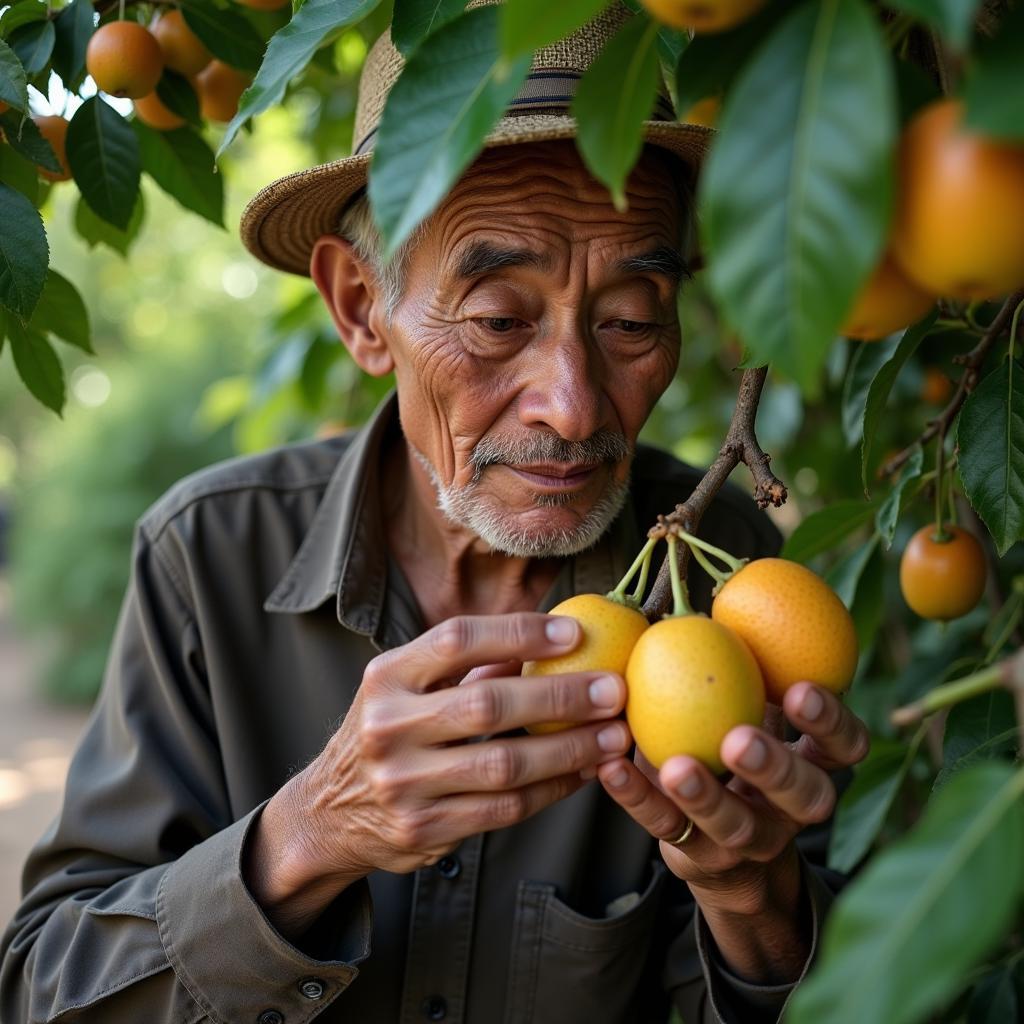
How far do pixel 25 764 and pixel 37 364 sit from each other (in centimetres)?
683

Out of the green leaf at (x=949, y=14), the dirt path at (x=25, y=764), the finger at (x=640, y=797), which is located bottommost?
the dirt path at (x=25, y=764)

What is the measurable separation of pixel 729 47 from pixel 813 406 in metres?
2.48

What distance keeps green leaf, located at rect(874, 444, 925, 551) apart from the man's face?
40cm

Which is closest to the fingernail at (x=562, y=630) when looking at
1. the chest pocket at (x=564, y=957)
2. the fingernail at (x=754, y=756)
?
the fingernail at (x=754, y=756)

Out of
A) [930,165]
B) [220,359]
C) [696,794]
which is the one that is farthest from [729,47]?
[220,359]

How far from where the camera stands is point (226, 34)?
5.62 feet

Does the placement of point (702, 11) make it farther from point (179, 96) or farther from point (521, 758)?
point (179, 96)

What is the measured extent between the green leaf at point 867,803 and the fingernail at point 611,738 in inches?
30.9

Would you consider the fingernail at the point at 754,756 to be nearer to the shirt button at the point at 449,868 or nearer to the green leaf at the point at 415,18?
the green leaf at the point at 415,18

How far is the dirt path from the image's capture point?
612cm

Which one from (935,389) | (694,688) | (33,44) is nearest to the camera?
(694,688)

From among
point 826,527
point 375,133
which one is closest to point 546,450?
point 826,527

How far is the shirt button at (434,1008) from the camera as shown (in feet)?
6.28

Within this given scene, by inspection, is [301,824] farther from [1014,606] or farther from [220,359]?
[220,359]
